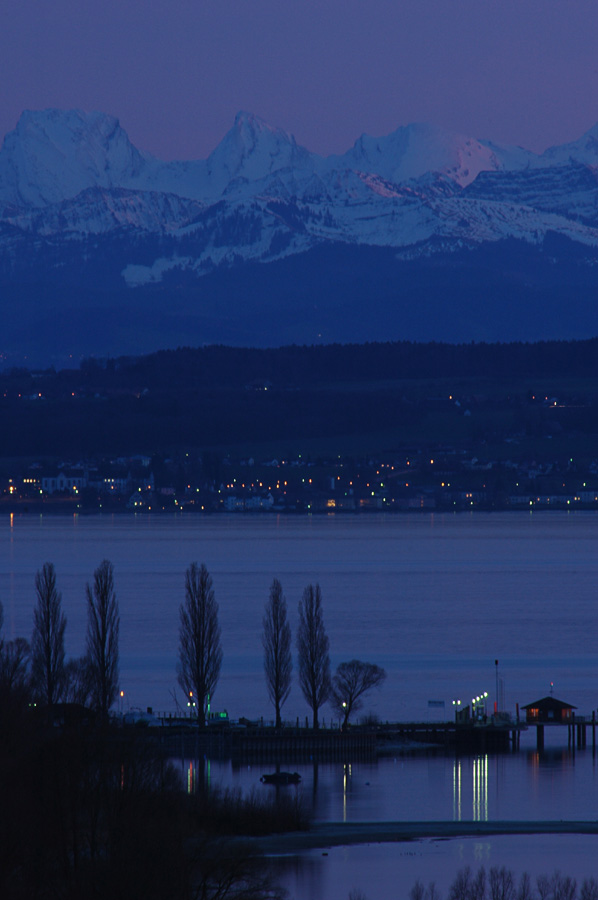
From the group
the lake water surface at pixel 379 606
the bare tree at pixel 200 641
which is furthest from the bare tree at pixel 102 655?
the lake water surface at pixel 379 606

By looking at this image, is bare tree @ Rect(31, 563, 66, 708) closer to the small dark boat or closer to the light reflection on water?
the light reflection on water

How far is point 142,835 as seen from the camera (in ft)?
A: 72.8

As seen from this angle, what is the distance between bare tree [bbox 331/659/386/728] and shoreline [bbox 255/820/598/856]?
12.3 metres

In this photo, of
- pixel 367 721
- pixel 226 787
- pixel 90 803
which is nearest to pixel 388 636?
pixel 367 721

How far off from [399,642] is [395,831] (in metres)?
36.7

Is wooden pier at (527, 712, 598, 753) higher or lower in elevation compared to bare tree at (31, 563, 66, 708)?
lower

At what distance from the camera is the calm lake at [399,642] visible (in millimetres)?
37031

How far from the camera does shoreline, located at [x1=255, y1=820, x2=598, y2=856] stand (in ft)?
110

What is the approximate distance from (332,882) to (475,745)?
55.0ft

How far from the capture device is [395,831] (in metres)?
35.2

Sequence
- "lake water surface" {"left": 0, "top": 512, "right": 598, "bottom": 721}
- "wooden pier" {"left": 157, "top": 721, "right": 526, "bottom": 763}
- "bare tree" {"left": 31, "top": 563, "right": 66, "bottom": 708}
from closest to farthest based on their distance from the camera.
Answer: "bare tree" {"left": 31, "top": 563, "right": 66, "bottom": 708} < "wooden pier" {"left": 157, "top": 721, "right": 526, "bottom": 763} < "lake water surface" {"left": 0, "top": 512, "right": 598, "bottom": 721}

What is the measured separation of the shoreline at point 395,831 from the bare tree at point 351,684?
12.3m

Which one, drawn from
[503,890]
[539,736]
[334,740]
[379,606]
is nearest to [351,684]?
[334,740]

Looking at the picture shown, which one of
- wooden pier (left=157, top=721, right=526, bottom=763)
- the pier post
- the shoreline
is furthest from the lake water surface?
the shoreline
